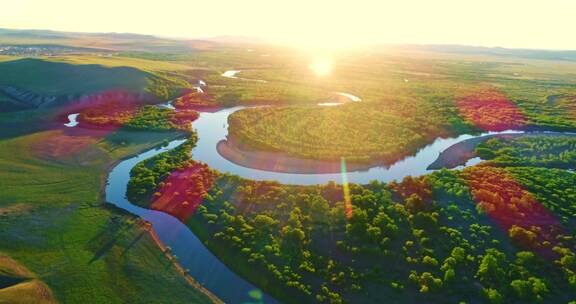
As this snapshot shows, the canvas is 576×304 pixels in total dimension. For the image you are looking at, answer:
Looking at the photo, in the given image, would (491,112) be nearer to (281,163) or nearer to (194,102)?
(281,163)

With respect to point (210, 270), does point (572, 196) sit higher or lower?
higher

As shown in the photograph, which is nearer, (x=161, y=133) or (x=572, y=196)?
(x=572, y=196)

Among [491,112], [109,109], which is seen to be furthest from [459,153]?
[109,109]

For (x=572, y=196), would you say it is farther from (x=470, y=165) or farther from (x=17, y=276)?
(x=17, y=276)

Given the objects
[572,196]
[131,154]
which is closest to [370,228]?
[572,196]

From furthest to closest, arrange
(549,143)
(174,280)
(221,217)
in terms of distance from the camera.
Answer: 1. (549,143)
2. (221,217)
3. (174,280)

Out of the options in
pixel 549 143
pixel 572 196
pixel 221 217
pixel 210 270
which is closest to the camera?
pixel 210 270

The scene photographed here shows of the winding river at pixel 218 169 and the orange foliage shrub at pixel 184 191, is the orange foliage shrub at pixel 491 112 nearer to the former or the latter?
the winding river at pixel 218 169
